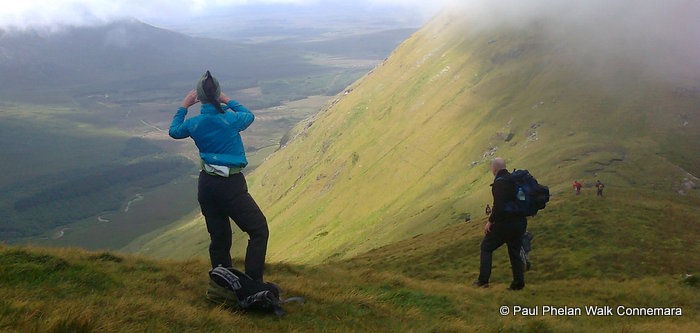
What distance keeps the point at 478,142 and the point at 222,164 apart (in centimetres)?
10673

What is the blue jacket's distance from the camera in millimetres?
10016

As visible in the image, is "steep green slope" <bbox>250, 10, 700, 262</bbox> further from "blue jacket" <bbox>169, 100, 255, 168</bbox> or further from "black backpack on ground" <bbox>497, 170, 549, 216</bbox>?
"blue jacket" <bbox>169, 100, 255, 168</bbox>

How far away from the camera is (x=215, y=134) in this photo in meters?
10.1

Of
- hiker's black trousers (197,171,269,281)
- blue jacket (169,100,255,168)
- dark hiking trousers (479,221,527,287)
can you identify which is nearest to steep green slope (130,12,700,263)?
dark hiking trousers (479,221,527,287)

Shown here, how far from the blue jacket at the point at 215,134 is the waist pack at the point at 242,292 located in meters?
2.24

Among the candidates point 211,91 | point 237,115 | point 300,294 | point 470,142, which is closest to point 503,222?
point 300,294

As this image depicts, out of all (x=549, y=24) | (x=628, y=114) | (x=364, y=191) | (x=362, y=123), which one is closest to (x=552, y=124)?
(x=628, y=114)

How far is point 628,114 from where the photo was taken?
88.2 metres

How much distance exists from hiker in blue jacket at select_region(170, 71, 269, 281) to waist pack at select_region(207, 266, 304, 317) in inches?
13.2

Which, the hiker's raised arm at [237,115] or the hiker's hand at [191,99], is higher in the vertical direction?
the hiker's hand at [191,99]

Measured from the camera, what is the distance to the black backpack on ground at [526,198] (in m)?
13.0

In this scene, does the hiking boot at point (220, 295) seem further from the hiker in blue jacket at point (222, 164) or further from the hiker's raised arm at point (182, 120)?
the hiker's raised arm at point (182, 120)

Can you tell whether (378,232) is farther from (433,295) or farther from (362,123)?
(362,123)

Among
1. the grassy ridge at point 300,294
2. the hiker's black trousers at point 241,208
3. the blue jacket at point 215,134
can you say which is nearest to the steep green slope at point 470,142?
the grassy ridge at point 300,294
